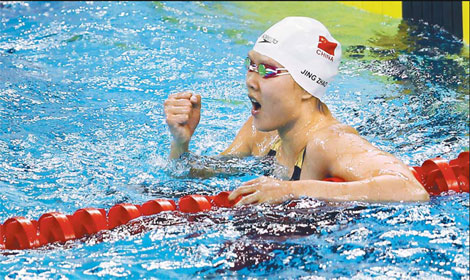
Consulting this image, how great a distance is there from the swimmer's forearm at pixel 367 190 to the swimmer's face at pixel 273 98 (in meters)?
0.51

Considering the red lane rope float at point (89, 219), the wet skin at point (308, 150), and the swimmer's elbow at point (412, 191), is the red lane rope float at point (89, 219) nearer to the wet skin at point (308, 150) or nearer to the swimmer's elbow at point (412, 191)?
the wet skin at point (308, 150)

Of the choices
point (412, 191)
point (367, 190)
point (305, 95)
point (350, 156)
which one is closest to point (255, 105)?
point (305, 95)

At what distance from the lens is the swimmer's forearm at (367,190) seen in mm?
2984

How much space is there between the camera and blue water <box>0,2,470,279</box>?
2799mm

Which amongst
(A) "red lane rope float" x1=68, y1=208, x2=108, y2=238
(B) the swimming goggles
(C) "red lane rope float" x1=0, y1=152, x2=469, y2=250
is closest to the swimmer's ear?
(B) the swimming goggles

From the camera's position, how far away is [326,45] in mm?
3529

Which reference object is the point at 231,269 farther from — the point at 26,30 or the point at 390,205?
the point at 26,30

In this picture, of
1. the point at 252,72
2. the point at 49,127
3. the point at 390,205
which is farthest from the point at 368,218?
the point at 49,127

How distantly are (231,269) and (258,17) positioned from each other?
632cm

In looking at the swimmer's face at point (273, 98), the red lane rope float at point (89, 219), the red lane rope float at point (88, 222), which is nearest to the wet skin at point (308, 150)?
the swimmer's face at point (273, 98)

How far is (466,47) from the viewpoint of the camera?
6.81m

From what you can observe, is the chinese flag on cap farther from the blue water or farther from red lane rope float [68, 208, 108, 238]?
red lane rope float [68, 208, 108, 238]

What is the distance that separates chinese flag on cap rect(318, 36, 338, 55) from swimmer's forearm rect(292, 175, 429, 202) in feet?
2.57

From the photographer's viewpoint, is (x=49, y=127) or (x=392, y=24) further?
(x=392, y=24)
